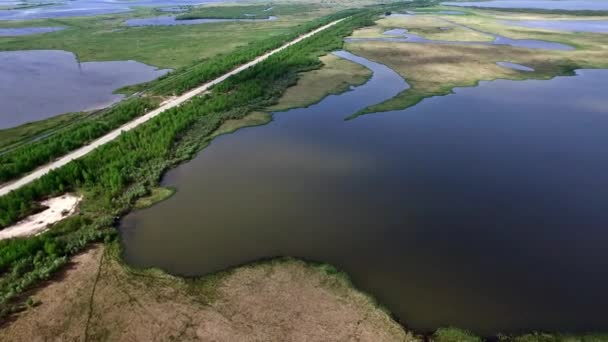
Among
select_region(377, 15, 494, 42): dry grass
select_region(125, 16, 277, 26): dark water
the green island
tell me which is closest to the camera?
the green island

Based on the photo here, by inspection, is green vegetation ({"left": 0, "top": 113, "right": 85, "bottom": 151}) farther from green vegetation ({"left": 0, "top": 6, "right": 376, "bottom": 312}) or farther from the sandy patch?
the sandy patch

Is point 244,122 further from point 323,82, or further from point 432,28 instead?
point 432,28

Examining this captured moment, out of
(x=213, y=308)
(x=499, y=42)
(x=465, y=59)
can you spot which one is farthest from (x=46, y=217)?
(x=499, y=42)

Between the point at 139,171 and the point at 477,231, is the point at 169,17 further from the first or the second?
the point at 477,231

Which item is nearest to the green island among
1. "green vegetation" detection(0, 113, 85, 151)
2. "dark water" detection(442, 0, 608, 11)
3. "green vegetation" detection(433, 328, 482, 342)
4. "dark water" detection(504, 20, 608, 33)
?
"green vegetation" detection(433, 328, 482, 342)

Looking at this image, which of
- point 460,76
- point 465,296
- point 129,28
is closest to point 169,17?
point 129,28
